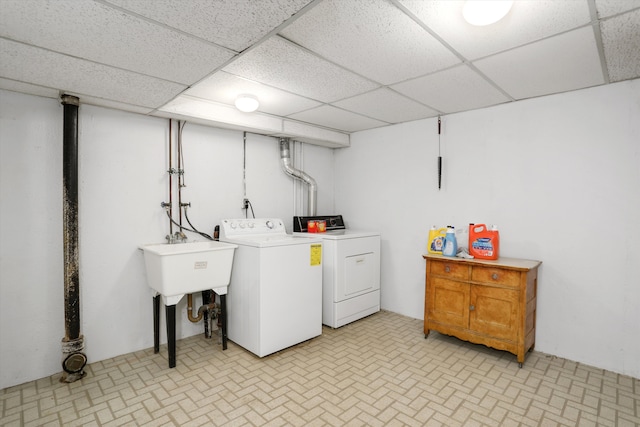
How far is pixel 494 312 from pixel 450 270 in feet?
1.63

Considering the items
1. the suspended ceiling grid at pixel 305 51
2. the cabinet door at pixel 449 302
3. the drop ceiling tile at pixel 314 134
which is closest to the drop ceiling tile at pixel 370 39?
the suspended ceiling grid at pixel 305 51

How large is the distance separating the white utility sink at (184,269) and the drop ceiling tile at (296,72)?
1466 mm

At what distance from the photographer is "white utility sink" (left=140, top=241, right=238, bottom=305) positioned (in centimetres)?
252

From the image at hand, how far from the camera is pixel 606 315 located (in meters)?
2.58

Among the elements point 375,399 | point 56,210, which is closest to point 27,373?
point 56,210

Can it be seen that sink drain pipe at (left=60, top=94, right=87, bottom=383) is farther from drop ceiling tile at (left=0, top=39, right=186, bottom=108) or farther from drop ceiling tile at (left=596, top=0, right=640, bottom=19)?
drop ceiling tile at (left=596, top=0, right=640, bottom=19)

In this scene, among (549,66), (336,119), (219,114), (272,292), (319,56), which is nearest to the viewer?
(319,56)

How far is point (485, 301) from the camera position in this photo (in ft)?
9.11

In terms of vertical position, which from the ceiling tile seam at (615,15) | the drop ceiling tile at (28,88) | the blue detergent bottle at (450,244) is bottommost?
the blue detergent bottle at (450,244)

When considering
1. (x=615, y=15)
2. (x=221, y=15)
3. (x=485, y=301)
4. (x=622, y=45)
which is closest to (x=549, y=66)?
(x=622, y=45)

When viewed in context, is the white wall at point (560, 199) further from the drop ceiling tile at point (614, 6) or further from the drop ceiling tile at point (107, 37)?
the drop ceiling tile at point (107, 37)

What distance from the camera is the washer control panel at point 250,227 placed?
10.7 feet

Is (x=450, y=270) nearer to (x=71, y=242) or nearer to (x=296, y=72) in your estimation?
(x=296, y=72)

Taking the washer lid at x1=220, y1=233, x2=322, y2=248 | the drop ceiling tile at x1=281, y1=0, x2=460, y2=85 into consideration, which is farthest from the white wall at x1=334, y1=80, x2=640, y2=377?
the washer lid at x1=220, y1=233, x2=322, y2=248
